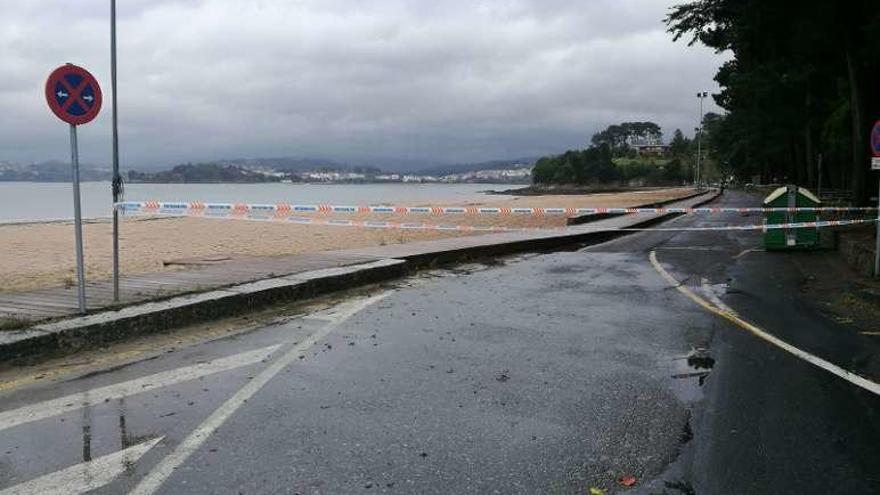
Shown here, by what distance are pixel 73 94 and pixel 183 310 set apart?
7.96 feet

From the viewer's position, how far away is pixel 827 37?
19.1m

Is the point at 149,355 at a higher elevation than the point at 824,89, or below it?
below

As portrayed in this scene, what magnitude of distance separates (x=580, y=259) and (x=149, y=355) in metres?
9.97

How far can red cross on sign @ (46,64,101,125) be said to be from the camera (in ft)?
22.9

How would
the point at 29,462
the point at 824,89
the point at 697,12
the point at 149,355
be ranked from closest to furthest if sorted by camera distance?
the point at 29,462, the point at 149,355, the point at 697,12, the point at 824,89

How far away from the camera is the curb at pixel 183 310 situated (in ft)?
20.7

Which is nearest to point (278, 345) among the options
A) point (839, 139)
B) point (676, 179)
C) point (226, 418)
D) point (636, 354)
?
point (226, 418)

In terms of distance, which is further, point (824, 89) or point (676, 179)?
point (676, 179)

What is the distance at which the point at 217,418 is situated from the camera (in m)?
4.67

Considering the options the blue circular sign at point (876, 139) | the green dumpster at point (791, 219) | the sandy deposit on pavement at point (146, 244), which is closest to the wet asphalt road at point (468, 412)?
the blue circular sign at point (876, 139)

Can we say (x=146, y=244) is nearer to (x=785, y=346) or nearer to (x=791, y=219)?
(x=791, y=219)

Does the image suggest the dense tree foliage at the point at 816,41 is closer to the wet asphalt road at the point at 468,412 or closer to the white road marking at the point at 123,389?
the wet asphalt road at the point at 468,412

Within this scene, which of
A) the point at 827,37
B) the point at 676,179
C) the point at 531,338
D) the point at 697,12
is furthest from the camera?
the point at 676,179

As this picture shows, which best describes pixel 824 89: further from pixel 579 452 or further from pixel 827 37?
pixel 579 452
